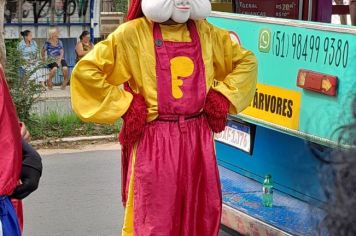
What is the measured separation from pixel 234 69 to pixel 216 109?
316 mm

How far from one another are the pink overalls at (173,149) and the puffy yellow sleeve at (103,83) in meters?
0.20

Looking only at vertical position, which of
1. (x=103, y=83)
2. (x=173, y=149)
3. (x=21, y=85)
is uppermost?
(x=103, y=83)

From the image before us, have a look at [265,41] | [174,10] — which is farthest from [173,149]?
[265,41]

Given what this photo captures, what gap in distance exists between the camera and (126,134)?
13.5ft

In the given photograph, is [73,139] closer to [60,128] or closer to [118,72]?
[60,128]

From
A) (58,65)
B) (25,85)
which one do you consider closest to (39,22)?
(58,65)

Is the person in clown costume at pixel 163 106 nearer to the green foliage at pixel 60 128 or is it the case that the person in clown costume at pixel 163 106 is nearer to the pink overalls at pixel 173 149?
the pink overalls at pixel 173 149

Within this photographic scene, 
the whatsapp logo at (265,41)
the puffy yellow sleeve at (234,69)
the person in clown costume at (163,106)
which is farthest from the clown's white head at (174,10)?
the whatsapp logo at (265,41)

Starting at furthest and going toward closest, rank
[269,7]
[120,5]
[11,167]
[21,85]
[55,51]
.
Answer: [120,5] → [55,51] → [21,85] → [269,7] → [11,167]

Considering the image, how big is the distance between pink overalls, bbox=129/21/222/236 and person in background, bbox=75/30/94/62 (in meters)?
11.7

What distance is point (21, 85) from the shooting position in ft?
31.2

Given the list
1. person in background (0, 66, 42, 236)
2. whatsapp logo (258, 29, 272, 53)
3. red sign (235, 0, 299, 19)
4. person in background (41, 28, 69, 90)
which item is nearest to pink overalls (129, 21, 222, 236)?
whatsapp logo (258, 29, 272, 53)

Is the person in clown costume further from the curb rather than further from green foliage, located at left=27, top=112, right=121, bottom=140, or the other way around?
green foliage, located at left=27, top=112, right=121, bottom=140

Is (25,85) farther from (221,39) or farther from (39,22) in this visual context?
(39,22)
